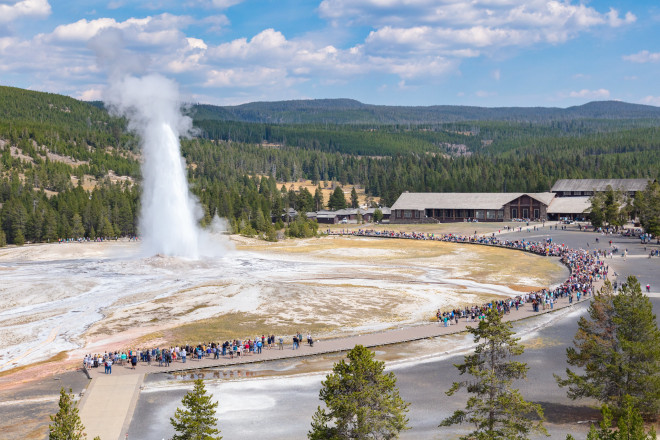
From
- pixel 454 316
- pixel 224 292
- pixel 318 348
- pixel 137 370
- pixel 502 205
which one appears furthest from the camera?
pixel 502 205

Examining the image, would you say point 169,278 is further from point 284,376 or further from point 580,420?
point 580,420

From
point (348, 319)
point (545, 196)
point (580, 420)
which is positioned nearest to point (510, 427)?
point (580, 420)

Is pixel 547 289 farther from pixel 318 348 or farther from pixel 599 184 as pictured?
pixel 599 184

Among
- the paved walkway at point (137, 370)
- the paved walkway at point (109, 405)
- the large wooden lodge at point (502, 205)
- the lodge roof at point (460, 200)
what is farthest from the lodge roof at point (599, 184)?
the paved walkway at point (109, 405)

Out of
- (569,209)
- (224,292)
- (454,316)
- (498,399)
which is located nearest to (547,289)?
(454,316)

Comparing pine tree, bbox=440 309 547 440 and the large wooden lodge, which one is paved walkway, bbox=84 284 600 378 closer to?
pine tree, bbox=440 309 547 440

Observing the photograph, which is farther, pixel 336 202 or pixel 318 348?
pixel 336 202

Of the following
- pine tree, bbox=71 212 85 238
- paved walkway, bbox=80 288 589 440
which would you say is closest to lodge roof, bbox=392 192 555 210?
pine tree, bbox=71 212 85 238
